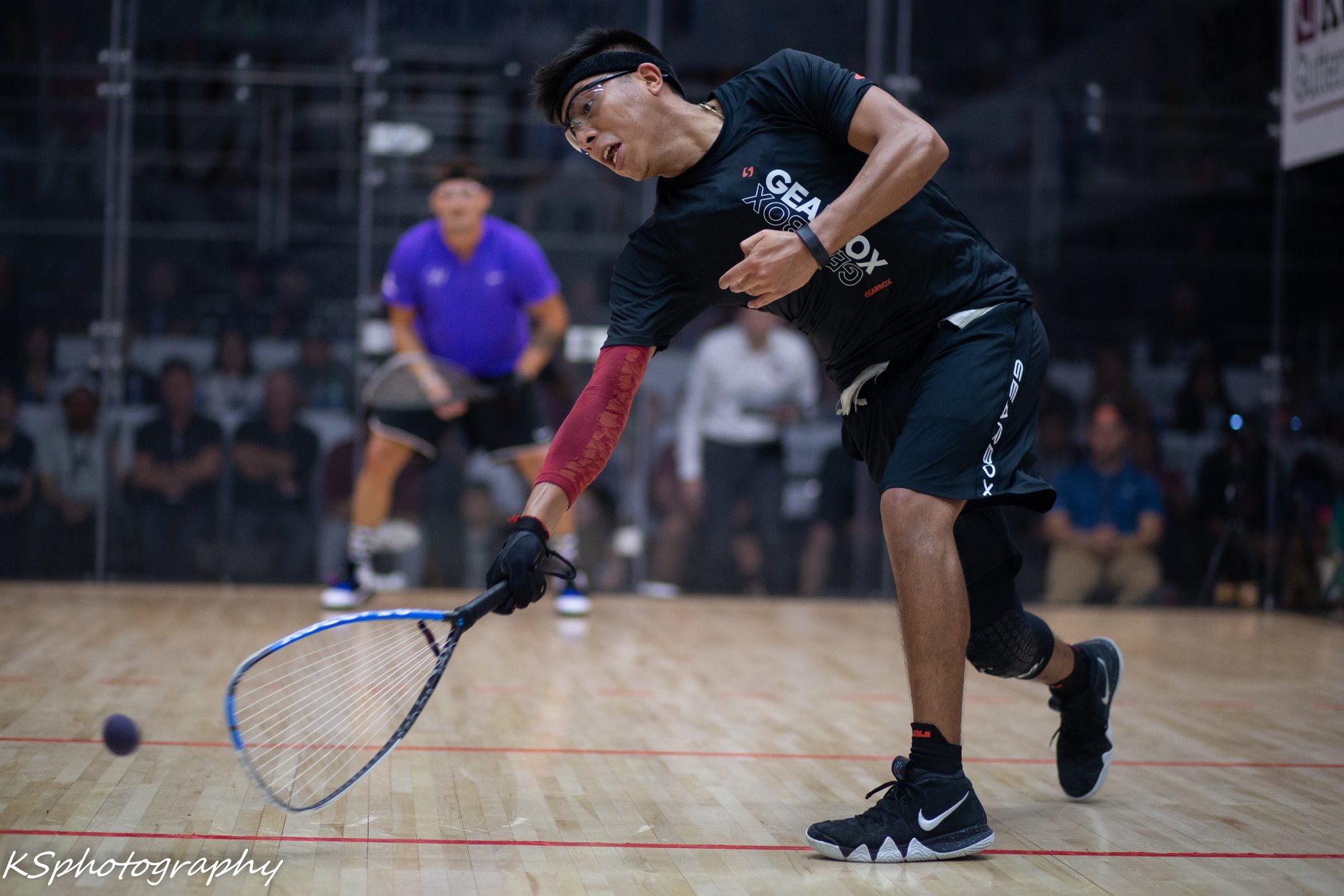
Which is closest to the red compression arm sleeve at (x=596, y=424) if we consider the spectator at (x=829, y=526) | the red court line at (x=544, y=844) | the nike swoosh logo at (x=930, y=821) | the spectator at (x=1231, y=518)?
the red court line at (x=544, y=844)

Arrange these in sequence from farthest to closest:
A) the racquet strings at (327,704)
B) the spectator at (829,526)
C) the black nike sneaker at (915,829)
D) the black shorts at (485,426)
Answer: the spectator at (829,526), the black shorts at (485,426), the racquet strings at (327,704), the black nike sneaker at (915,829)

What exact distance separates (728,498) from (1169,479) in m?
1.66

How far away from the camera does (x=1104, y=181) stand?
5363 mm

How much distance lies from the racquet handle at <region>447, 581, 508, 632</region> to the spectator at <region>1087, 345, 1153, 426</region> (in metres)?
4.07

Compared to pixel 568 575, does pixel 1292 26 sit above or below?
above

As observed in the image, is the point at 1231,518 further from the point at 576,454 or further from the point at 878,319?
the point at 576,454

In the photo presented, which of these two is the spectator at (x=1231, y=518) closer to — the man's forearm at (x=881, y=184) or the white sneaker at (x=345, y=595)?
the white sneaker at (x=345, y=595)

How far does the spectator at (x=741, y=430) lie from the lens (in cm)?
520

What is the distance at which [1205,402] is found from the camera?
5.34 metres

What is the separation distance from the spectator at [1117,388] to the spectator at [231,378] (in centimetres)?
312

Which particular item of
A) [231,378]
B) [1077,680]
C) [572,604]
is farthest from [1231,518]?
[231,378]

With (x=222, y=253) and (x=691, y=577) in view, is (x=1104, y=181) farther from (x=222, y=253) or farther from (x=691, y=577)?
(x=222, y=253)

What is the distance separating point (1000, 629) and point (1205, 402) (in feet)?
12.3

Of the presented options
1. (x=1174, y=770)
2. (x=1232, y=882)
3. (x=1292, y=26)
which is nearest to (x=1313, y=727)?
(x=1174, y=770)
